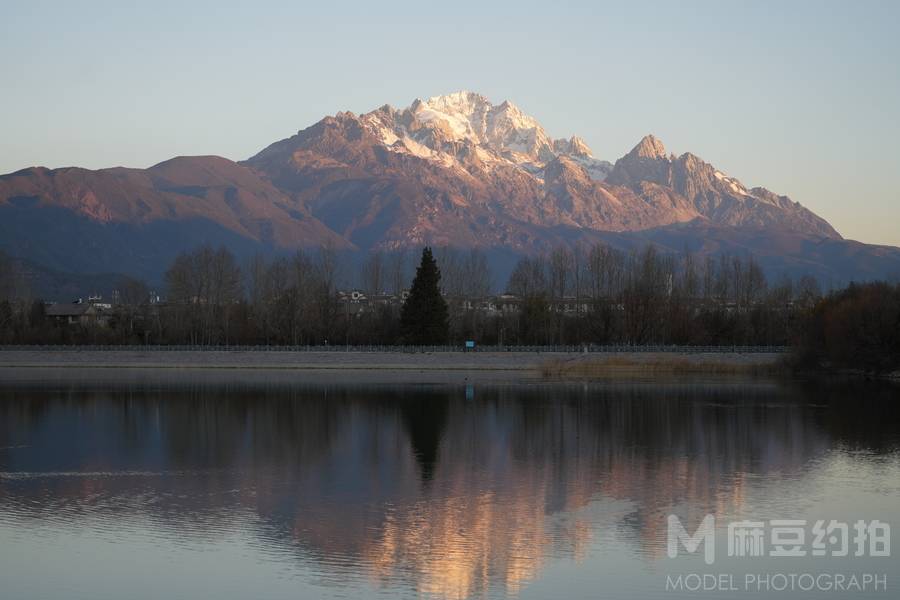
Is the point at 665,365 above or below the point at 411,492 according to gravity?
above

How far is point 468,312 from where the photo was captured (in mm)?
98875

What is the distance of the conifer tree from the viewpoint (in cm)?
8525

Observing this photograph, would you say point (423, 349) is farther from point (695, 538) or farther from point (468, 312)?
point (695, 538)

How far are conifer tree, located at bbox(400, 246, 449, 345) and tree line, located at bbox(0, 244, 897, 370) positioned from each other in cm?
56

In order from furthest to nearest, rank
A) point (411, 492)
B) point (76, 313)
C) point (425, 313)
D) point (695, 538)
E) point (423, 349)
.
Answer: point (76, 313), point (425, 313), point (423, 349), point (411, 492), point (695, 538)

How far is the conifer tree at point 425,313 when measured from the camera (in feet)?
280

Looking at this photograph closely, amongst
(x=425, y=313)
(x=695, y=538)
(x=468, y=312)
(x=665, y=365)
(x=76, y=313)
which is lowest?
(x=695, y=538)

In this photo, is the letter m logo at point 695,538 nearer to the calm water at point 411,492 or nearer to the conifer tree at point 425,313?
the calm water at point 411,492

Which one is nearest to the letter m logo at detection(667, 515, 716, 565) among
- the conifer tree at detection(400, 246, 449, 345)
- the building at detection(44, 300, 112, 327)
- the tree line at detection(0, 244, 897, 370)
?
the tree line at detection(0, 244, 897, 370)

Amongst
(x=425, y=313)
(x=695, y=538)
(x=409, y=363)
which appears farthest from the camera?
(x=425, y=313)

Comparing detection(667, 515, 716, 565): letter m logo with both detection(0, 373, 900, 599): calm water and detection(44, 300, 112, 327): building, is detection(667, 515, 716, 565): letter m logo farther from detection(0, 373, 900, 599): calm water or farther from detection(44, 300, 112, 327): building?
detection(44, 300, 112, 327): building

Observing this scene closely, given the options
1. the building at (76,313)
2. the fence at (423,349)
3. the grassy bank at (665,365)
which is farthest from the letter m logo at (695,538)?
the building at (76,313)

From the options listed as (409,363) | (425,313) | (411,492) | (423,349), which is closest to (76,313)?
(425,313)

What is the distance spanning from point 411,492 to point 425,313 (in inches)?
2275
